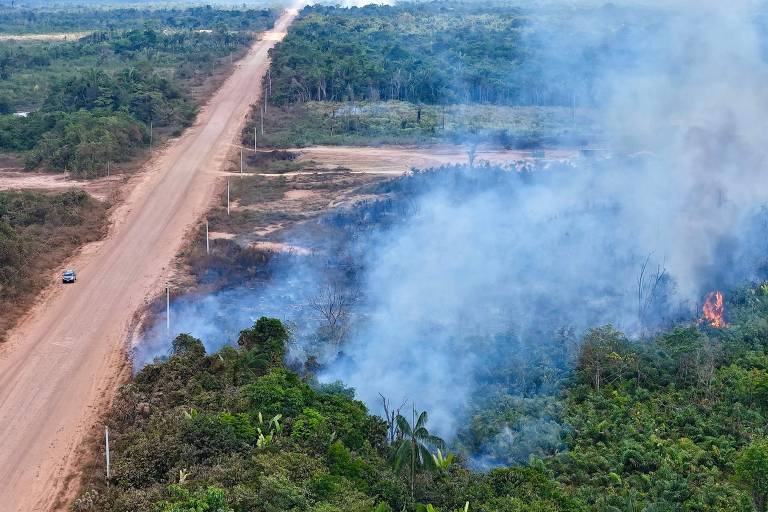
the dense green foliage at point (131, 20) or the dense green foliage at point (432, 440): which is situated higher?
the dense green foliage at point (131, 20)

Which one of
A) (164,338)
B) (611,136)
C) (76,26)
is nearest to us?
(164,338)

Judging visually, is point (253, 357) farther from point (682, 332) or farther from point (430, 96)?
point (430, 96)

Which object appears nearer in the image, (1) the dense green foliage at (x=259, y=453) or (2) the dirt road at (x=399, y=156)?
(1) the dense green foliage at (x=259, y=453)

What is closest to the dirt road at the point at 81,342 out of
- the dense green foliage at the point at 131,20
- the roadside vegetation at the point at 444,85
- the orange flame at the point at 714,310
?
the roadside vegetation at the point at 444,85

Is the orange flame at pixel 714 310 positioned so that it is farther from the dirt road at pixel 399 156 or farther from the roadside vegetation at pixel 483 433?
the dirt road at pixel 399 156

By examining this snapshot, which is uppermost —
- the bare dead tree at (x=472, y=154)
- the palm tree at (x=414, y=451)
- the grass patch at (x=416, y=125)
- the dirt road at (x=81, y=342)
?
the grass patch at (x=416, y=125)

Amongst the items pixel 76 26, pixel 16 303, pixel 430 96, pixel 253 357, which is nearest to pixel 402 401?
pixel 253 357
